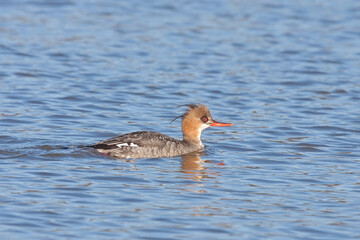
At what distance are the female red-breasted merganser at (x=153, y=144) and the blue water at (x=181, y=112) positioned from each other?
176 mm

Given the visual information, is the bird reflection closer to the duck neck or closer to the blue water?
the blue water

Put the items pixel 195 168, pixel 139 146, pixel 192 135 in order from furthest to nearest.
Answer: pixel 192 135 → pixel 139 146 → pixel 195 168

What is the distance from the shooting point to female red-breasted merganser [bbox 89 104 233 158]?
1052cm

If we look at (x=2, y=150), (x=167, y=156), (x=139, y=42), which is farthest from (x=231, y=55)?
(x=2, y=150)

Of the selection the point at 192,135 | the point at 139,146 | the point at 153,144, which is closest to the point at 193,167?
the point at 153,144

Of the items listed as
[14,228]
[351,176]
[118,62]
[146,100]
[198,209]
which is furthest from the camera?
[118,62]

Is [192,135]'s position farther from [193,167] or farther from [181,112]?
[181,112]

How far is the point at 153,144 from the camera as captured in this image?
1076cm

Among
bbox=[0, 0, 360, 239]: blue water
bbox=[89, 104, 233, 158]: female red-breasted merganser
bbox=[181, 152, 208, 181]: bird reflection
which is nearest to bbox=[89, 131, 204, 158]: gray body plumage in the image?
bbox=[89, 104, 233, 158]: female red-breasted merganser

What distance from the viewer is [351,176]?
9867mm

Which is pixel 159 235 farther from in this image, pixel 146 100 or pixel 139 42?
pixel 139 42

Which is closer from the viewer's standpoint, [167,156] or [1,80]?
[167,156]

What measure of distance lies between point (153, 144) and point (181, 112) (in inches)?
130

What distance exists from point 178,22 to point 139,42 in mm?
2696
